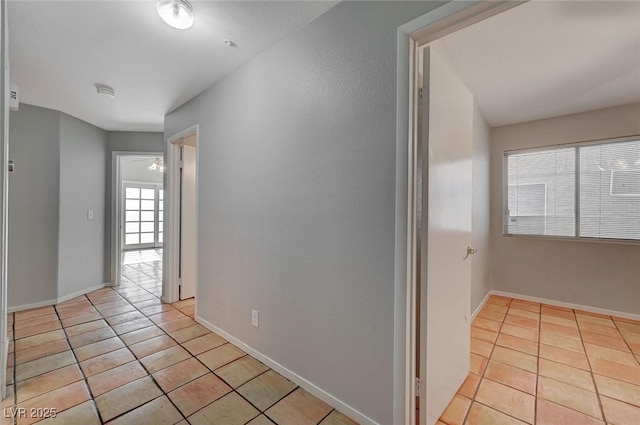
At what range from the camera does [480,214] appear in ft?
10.5

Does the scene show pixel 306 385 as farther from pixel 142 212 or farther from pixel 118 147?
pixel 142 212

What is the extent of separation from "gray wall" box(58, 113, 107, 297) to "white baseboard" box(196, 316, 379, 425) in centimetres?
262

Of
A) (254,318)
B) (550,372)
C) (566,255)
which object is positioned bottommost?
(550,372)

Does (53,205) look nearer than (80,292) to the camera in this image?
Yes

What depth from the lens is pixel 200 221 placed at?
2693 mm

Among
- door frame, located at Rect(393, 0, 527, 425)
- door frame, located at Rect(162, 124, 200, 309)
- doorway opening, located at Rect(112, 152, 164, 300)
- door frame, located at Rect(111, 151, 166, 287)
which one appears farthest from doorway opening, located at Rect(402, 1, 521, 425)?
doorway opening, located at Rect(112, 152, 164, 300)

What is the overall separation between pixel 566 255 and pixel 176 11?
14.8 ft

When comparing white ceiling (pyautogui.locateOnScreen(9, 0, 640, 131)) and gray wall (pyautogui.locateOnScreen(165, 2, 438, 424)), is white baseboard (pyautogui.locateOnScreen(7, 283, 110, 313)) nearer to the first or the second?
white ceiling (pyautogui.locateOnScreen(9, 0, 640, 131))

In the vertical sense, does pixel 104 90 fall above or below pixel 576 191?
above

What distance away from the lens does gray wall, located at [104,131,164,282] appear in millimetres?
3994

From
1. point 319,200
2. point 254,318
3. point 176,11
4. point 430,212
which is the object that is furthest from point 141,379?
point 176,11

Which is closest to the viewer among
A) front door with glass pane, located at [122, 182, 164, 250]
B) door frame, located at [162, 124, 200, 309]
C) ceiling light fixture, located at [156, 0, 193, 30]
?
ceiling light fixture, located at [156, 0, 193, 30]

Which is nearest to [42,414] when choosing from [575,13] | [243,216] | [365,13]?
[243,216]

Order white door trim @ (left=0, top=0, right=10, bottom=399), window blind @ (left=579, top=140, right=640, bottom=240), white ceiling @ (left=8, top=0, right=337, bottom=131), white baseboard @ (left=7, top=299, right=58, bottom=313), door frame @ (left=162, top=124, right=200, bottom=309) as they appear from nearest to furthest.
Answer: white door trim @ (left=0, top=0, right=10, bottom=399)
white ceiling @ (left=8, top=0, right=337, bottom=131)
window blind @ (left=579, top=140, right=640, bottom=240)
white baseboard @ (left=7, top=299, right=58, bottom=313)
door frame @ (left=162, top=124, right=200, bottom=309)
